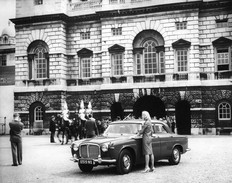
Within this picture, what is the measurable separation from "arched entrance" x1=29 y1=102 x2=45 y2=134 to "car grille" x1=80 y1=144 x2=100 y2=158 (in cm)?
2478

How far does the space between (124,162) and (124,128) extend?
1573 mm

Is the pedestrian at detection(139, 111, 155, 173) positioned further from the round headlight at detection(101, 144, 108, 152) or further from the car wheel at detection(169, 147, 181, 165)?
the car wheel at detection(169, 147, 181, 165)

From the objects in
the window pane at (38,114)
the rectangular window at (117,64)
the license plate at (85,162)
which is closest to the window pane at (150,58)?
the rectangular window at (117,64)

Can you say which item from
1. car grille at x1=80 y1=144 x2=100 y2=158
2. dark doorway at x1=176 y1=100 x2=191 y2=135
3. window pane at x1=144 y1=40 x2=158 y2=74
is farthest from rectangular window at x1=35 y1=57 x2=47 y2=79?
car grille at x1=80 y1=144 x2=100 y2=158

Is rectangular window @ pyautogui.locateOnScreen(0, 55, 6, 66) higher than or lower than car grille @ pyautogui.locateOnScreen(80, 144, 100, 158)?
higher

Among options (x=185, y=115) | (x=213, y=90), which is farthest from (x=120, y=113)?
(x=213, y=90)

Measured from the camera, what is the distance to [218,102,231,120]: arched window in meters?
33.1

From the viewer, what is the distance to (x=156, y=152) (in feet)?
46.5

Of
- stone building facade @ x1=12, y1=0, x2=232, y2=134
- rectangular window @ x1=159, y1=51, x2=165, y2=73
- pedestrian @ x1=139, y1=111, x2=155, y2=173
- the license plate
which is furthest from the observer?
rectangular window @ x1=159, y1=51, x2=165, y2=73

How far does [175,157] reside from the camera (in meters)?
15.1

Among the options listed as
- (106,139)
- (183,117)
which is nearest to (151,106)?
(183,117)

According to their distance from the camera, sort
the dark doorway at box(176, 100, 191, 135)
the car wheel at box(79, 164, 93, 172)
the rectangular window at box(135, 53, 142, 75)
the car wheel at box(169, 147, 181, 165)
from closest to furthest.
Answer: the car wheel at box(79, 164, 93, 172) → the car wheel at box(169, 147, 181, 165) → the dark doorway at box(176, 100, 191, 135) → the rectangular window at box(135, 53, 142, 75)

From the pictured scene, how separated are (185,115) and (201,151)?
581 inches

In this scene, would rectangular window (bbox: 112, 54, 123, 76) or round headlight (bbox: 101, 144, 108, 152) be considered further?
rectangular window (bbox: 112, 54, 123, 76)
